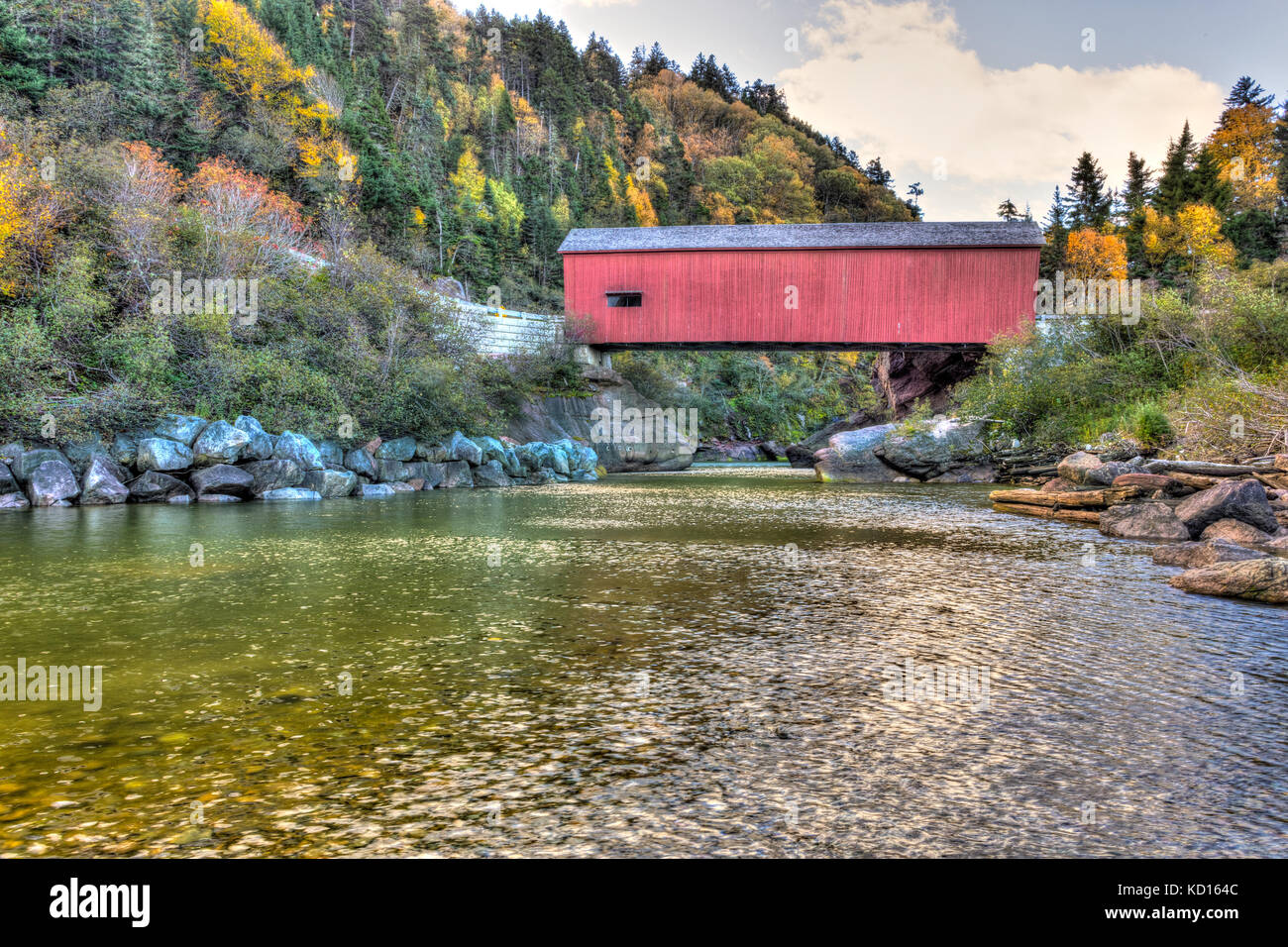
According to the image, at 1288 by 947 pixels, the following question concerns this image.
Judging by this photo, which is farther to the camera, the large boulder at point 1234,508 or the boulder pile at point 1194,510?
the large boulder at point 1234,508

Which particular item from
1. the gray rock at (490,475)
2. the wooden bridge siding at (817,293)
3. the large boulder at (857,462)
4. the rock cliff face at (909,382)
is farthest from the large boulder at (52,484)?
the rock cliff face at (909,382)

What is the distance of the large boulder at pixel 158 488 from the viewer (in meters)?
14.4

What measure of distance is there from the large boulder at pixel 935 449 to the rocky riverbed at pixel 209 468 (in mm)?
12017

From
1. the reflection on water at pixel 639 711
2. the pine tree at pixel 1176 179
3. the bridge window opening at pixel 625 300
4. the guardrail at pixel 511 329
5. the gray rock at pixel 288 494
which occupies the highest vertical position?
the pine tree at pixel 1176 179

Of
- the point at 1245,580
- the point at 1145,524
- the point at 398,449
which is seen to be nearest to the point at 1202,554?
the point at 1245,580

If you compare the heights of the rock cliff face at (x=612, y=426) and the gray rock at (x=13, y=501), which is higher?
the rock cliff face at (x=612, y=426)

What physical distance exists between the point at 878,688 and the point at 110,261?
2003 cm

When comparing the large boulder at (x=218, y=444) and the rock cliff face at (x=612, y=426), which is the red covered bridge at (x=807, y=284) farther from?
the large boulder at (x=218, y=444)

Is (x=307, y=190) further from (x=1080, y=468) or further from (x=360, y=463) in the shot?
(x=1080, y=468)

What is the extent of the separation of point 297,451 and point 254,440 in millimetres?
945

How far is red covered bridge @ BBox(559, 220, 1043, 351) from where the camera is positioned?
89.8ft

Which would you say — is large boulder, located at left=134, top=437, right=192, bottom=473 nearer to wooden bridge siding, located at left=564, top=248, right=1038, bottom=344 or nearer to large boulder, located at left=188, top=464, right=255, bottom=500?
large boulder, located at left=188, top=464, right=255, bottom=500
